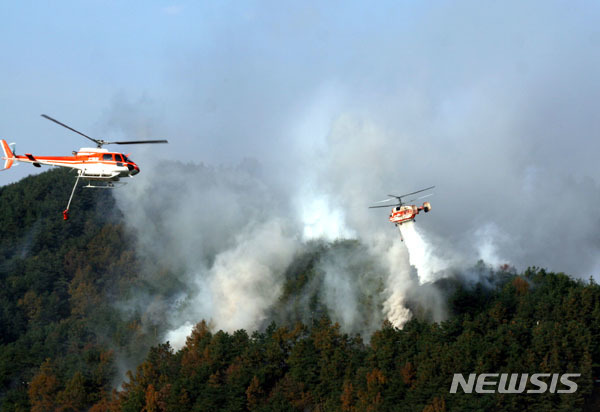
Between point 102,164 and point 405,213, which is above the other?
point 405,213

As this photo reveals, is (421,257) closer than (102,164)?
No

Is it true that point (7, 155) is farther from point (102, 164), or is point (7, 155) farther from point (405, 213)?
point (405, 213)

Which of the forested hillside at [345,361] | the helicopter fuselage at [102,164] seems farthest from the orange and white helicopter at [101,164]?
the forested hillside at [345,361]

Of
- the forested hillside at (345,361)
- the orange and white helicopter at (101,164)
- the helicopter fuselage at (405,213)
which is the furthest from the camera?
the helicopter fuselage at (405,213)

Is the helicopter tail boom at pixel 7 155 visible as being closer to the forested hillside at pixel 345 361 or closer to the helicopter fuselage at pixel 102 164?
the helicopter fuselage at pixel 102 164

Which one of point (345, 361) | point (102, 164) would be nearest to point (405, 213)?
point (345, 361)

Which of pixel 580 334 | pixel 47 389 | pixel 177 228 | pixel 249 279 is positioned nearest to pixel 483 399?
pixel 580 334

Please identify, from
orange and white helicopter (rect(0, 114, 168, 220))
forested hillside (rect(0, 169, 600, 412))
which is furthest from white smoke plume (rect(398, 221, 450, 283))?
orange and white helicopter (rect(0, 114, 168, 220))

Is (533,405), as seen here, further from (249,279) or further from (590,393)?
(249,279)

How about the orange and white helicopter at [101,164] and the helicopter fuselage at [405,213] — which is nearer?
→ the orange and white helicopter at [101,164]

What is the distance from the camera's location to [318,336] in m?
128

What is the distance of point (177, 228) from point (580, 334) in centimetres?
9980

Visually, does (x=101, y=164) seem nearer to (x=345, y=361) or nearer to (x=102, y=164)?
(x=102, y=164)

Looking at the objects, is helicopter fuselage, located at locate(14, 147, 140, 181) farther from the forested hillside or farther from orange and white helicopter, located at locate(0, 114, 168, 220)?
the forested hillside
